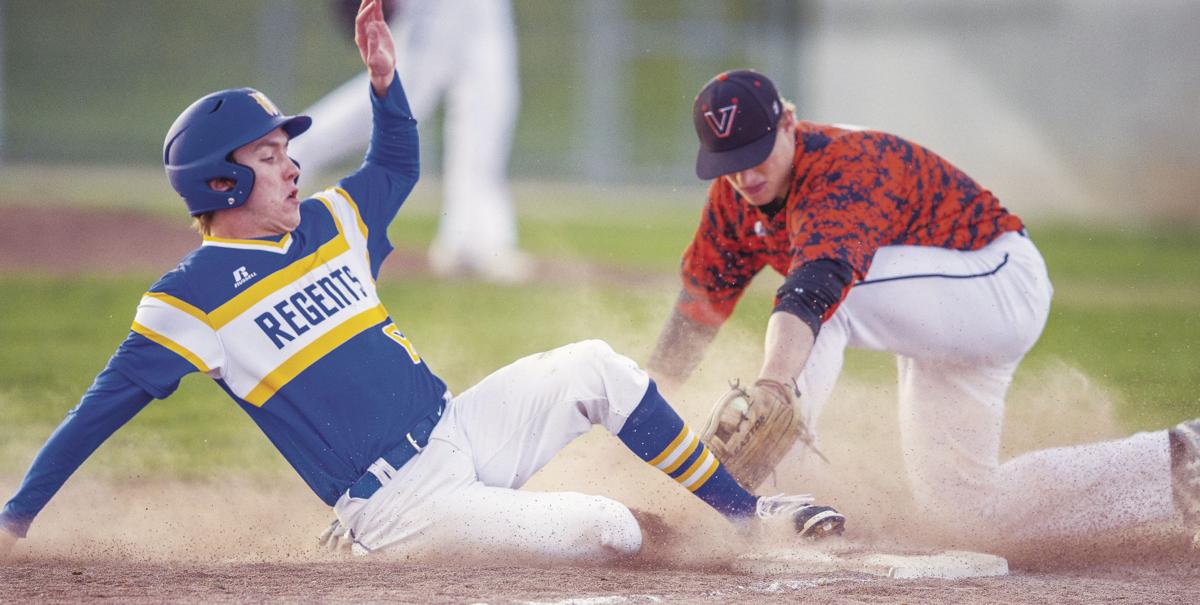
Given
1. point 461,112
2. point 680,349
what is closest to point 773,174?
point 680,349

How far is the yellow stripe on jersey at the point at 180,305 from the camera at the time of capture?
3627mm

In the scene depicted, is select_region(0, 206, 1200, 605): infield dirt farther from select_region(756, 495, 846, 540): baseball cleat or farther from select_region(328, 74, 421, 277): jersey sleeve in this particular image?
select_region(328, 74, 421, 277): jersey sleeve

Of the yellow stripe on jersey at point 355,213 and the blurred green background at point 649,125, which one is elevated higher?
the yellow stripe on jersey at point 355,213

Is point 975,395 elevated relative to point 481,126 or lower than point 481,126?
elevated

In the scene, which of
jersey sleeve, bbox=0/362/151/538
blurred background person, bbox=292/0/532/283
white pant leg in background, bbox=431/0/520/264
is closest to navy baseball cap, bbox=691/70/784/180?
jersey sleeve, bbox=0/362/151/538

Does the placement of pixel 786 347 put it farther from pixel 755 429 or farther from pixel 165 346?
pixel 165 346

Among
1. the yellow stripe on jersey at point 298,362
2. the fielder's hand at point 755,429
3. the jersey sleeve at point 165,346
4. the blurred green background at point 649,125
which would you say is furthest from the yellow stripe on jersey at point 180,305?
the blurred green background at point 649,125

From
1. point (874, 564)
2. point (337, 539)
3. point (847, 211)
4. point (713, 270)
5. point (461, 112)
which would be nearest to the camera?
point (874, 564)

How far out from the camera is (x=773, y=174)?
423cm

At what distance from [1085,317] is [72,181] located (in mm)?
12665

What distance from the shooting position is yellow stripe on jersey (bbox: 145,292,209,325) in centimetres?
363

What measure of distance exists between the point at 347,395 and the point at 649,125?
20272 mm

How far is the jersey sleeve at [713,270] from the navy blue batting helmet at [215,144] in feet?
4.69

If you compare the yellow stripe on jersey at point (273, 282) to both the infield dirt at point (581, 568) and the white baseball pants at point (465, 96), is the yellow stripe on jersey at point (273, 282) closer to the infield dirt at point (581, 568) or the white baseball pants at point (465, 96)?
the infield dirt at point (581, 568)
